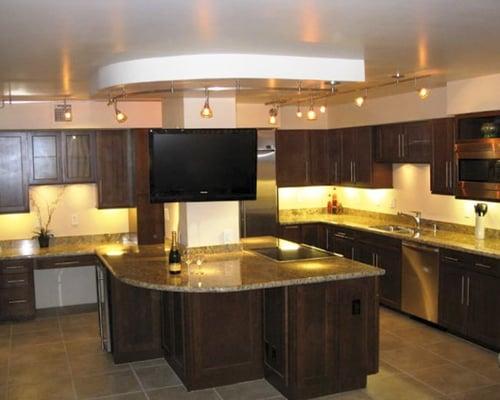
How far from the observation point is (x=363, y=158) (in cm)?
794

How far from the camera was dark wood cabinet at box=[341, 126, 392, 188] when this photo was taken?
782cm

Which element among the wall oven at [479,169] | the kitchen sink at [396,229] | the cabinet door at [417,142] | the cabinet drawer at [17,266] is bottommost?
the cabinet drawer at [17,266]

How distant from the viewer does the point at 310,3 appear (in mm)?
2939

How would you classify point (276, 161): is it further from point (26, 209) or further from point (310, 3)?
point (310, 3)

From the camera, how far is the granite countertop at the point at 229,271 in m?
4.42

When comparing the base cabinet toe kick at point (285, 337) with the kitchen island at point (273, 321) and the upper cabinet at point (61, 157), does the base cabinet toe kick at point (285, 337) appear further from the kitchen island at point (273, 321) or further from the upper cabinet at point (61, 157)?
the upper cabinet at point (61, 157)

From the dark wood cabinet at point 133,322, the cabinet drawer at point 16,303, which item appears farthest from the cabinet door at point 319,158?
the cabinet drawer at point 16,303

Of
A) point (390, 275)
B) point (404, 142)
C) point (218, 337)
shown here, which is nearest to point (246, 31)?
point (218, 337)

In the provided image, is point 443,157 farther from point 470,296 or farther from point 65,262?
point 65,262

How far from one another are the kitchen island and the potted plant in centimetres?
260

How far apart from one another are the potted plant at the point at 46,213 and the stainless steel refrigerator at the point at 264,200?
98.9 inches

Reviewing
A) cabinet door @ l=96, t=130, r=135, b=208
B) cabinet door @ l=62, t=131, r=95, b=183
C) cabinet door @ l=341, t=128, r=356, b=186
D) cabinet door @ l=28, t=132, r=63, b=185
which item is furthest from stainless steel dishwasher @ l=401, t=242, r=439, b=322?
cabinet door @ l=28, t=132, r=63, b=185

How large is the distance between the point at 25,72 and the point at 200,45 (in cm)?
188

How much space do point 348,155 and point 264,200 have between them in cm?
140
